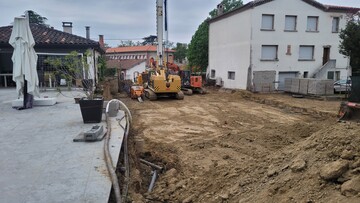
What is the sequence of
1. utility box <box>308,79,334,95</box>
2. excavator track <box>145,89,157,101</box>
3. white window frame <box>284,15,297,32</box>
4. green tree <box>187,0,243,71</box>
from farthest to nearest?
green tree <box>187,0,243,71</box>
white window frame <box>284,15,297,32</box>
utility box <box>308,79,334,95</box>
excavator track <box>145,89,157,101</box>

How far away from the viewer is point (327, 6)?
23734mm

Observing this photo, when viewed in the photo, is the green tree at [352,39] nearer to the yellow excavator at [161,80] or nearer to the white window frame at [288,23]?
the white window frame at [288,23]

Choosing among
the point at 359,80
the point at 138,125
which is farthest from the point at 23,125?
the point at 359,80

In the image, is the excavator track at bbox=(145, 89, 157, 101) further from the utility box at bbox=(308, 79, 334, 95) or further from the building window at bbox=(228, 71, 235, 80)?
the utility box at bbox=(308, 79, 334, 95)

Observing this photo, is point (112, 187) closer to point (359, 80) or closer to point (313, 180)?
point (313, 180)

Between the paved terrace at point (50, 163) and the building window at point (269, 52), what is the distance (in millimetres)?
18558

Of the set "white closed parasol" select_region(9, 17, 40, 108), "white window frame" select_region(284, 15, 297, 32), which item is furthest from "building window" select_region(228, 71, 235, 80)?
"white closed parasol" select_region(9, 17, 40, 108)

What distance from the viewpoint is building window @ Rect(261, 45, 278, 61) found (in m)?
23.1

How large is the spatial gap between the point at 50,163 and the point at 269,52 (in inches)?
844

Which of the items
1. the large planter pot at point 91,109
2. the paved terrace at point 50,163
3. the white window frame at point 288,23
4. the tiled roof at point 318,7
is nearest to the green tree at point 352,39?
the white window frame at point 288,23

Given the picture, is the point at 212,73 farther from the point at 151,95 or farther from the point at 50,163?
the point at 50,163

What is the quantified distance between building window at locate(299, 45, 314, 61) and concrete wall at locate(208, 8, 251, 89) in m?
4.91

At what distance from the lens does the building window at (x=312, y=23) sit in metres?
23.9

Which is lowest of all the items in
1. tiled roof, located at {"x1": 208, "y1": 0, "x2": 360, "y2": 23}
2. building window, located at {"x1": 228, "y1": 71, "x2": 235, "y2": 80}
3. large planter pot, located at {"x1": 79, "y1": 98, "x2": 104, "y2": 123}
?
large planter pot, located at {"x1": 79, "y1": 98, "x2": 104, "y2": 123}
